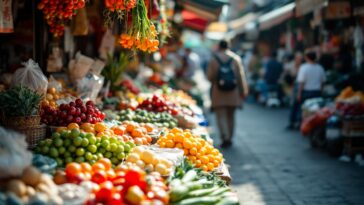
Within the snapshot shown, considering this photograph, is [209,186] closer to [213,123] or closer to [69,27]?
[69,27]

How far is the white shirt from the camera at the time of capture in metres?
11.6

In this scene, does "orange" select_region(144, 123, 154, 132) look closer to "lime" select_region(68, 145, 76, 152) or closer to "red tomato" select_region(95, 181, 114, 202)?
"lime" select_region(68, 145, 76, 152)

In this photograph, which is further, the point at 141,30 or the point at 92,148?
the point at 141,30

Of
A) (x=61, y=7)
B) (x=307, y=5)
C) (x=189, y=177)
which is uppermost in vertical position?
(x=307, y=5)

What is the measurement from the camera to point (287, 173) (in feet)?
28.1

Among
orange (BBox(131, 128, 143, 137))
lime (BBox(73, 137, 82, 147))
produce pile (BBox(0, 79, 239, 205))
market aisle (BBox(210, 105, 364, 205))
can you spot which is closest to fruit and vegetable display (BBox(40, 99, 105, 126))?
produce pile (BBox(0, 79, 239, 205))

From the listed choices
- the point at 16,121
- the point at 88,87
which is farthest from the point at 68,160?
the point at 88,87

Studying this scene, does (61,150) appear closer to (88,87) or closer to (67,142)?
(67,142)

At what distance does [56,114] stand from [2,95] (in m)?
0.78

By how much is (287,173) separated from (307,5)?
4.40 m

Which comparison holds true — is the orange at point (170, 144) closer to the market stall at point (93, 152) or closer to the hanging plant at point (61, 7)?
the market stall at point (93, 152)

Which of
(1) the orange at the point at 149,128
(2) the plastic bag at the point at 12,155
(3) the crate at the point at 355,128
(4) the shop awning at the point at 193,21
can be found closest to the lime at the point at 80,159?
(2) the plastic bag at the point at 12,155

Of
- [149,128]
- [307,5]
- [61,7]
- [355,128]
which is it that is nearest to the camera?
[61,7]

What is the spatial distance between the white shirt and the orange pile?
21.1 ft
